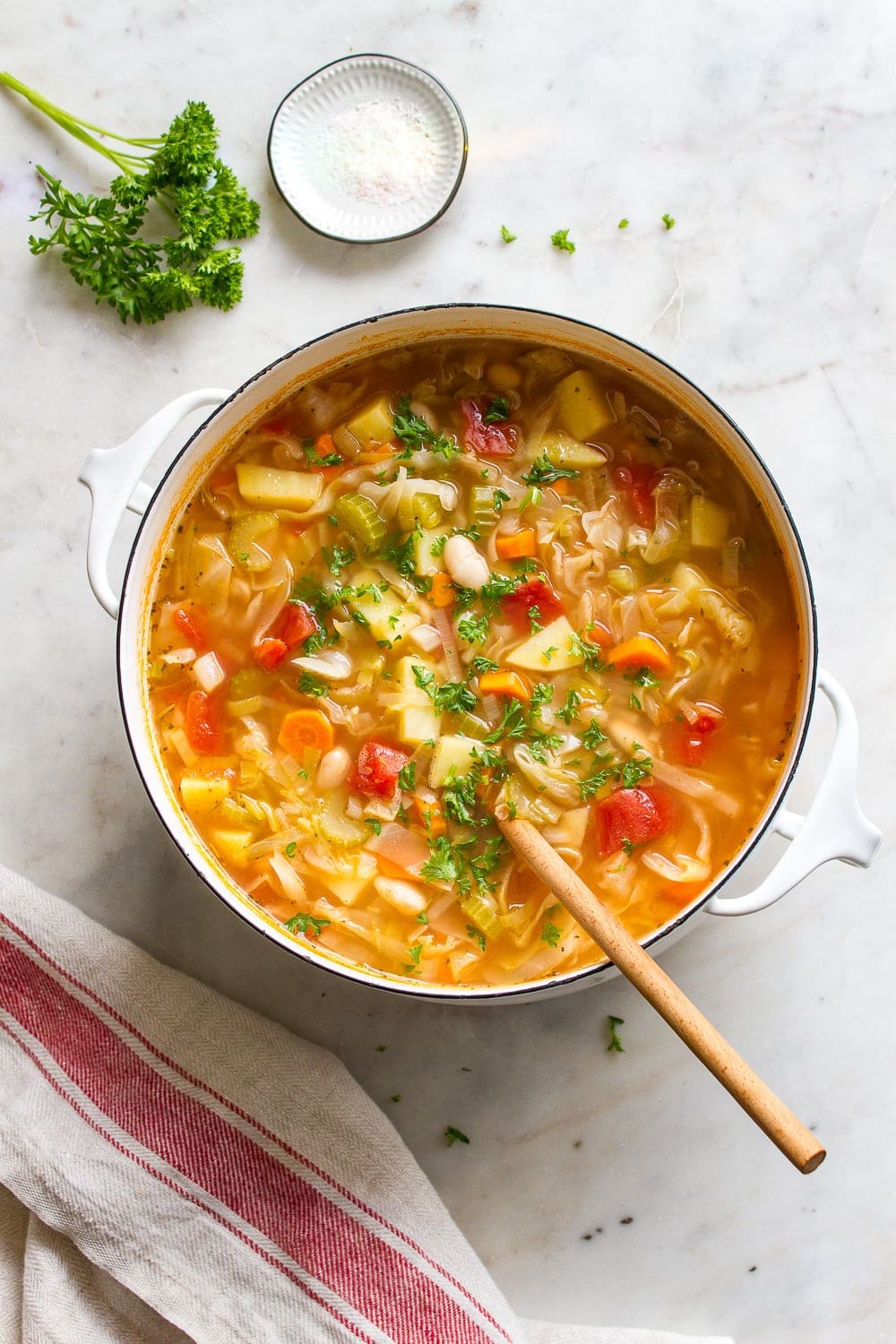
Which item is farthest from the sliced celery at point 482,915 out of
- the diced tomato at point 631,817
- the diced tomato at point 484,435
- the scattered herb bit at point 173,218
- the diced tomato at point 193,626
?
the scattered herb bit at point 173,218

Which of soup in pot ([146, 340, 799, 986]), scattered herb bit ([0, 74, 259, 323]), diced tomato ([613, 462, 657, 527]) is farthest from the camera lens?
scattered herb bit ([0, 74, 259, 323])

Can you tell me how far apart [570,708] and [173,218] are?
1990 millimetres

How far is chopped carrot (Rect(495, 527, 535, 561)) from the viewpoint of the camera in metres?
3.27

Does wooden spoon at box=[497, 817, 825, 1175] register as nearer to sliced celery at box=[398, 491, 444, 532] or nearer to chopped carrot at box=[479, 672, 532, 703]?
chopped carrot at box=[479, 672, 532, 703]

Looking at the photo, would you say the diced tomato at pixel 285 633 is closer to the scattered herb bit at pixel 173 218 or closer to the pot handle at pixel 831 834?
the scattered herb bit at pixel 173 218

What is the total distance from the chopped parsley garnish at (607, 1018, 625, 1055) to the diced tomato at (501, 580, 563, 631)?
125cm

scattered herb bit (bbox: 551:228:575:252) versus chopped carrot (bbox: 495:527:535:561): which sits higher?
scattered herb bit (bbox: 551:228:575:252)

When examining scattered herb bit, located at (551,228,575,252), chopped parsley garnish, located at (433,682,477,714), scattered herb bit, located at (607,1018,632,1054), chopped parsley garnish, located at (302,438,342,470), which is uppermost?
scattered herb bit, located at (551,228,575,252)

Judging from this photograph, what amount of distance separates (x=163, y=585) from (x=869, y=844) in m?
2.05

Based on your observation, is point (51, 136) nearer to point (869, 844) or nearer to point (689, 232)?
point (689, 232)

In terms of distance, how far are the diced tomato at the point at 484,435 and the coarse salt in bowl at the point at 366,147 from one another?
2.23 ft

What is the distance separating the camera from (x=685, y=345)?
361cm

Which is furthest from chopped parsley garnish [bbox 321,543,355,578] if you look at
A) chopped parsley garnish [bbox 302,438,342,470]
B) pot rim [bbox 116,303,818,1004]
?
pot rim [bbox 116,303,818,1004]

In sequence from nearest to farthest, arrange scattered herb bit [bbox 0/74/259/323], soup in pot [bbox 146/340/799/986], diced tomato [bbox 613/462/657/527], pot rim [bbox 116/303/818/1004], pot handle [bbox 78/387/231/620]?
pot rim [bbox 116/303/818/1004] < pot handle [bbox 78/387/231/620] < soup in pot [bbox 146/340/799/986] < diced tomato [bbox 613/462/657/527] < scattered herb bit [bbox 0/74/259/323]
